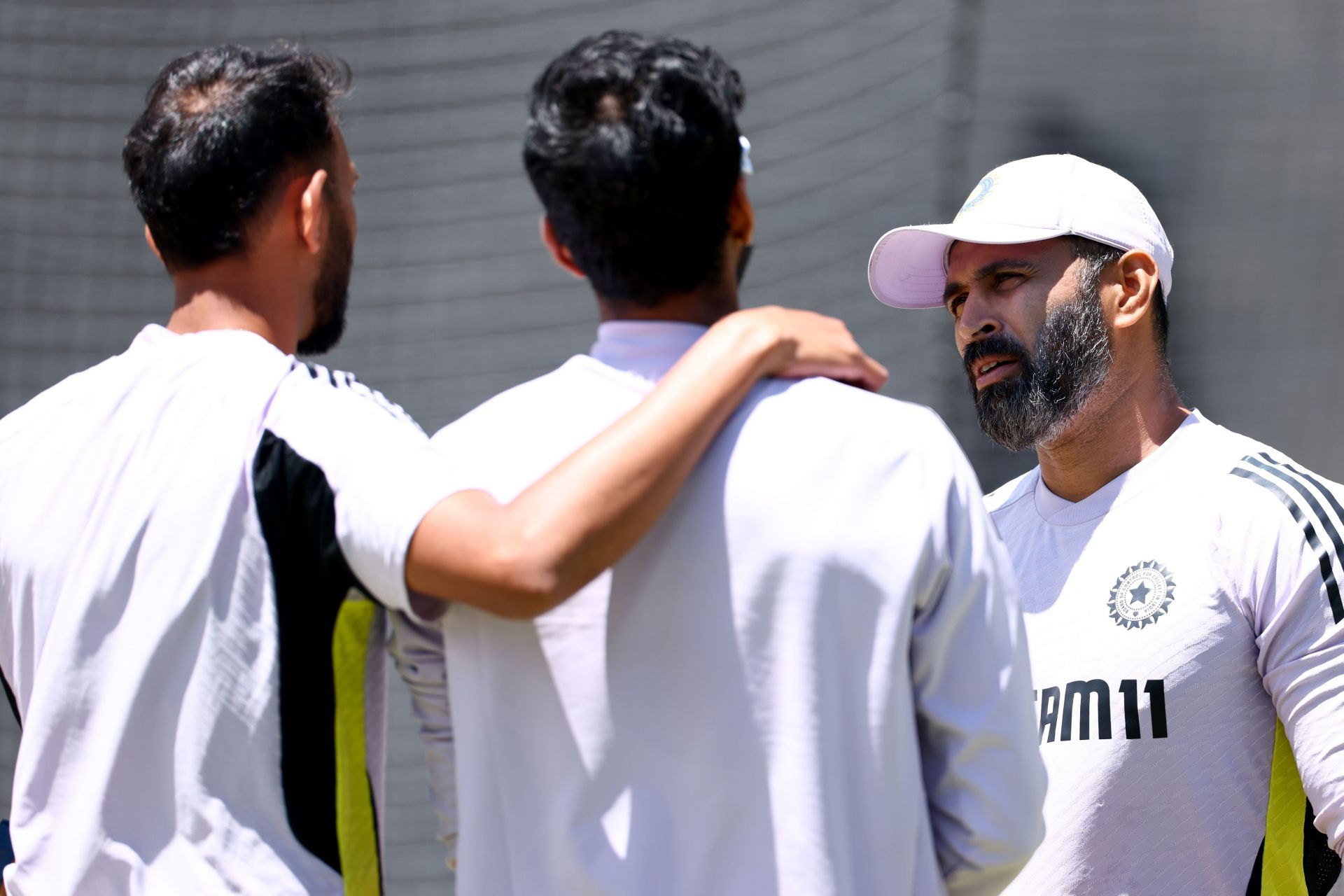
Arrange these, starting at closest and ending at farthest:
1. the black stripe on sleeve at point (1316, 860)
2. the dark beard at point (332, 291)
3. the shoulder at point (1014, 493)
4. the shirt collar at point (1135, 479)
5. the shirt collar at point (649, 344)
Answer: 1. the shirt collar at point (649, 344)
2. the dark beard at point (332, 291)
3. the black stripe on sleeve at point (1316, 860)
4. the shirt collar at point (1135, 479)
5. the shoulder at point (1014, 493)

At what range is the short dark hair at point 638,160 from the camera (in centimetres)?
122

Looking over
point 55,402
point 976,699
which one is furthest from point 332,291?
point 976,699

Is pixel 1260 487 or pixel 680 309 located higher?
pixel 680 309

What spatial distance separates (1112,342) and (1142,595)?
424 mm

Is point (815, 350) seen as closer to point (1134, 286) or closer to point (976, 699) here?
point (976, 699)

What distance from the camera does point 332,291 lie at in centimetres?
155

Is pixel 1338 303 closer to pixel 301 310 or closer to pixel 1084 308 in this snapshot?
pixel 1084 308

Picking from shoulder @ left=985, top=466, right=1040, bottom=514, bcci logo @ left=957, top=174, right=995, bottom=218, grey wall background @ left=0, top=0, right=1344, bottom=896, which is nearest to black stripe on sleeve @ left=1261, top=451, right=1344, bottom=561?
shoulder @ left=985, top=466, right=1040, bottom=514

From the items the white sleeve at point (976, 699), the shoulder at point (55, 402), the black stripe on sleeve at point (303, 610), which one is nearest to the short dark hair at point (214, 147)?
the shoulder at point (55, 402)

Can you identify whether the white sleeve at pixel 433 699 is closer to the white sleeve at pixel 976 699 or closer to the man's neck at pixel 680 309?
the man's neck at pixel 680 309

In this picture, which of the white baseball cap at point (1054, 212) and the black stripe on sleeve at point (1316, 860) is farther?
the white baseball cap at point (1054, 212)

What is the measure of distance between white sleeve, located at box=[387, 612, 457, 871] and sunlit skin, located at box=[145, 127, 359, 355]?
0.35 metres

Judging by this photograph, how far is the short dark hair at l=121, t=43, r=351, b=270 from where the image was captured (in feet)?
4.65

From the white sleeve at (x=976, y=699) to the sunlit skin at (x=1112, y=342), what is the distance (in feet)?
2.88
